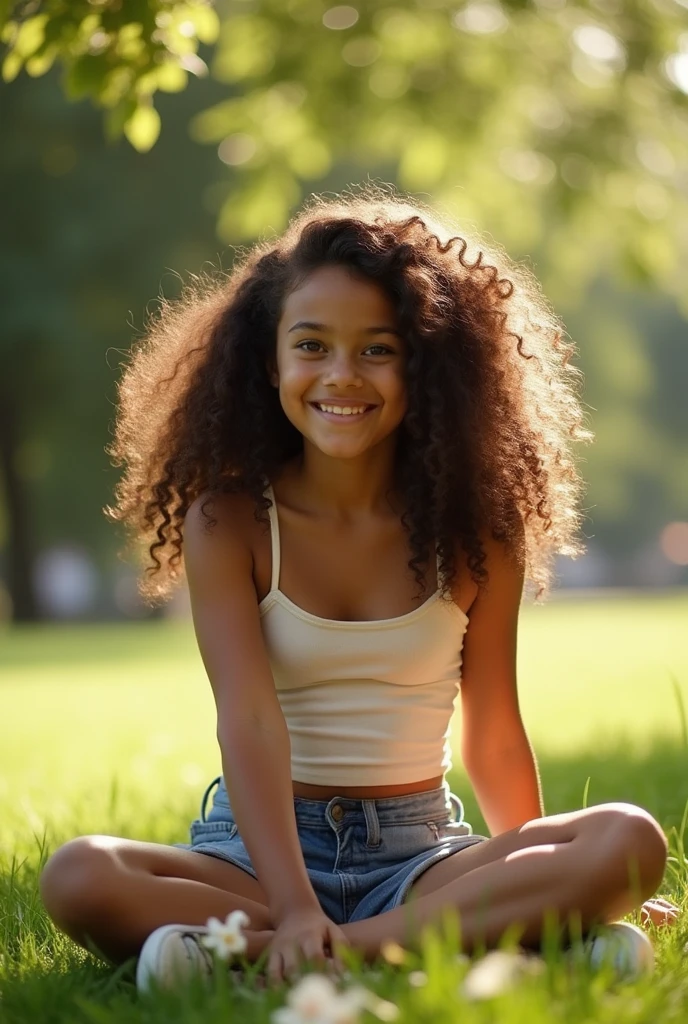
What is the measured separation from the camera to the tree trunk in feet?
75.0

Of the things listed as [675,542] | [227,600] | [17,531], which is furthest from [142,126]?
[675,542]

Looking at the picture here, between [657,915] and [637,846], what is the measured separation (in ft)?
1.45

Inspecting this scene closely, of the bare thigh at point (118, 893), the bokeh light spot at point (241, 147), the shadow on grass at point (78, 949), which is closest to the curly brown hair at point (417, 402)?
the shadow on grass at point (78, 949)

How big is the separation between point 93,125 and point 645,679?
1304cm

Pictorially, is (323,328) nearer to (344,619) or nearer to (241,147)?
(344,619)

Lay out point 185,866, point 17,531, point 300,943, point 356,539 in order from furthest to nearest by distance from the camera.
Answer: point 17,531
point 356,539
point 185,866
point 300,943

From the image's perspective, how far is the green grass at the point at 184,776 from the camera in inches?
82.0

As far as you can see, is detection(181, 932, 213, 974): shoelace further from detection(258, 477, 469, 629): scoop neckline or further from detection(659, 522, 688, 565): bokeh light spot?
detection(659, 522, 688, 565): bokeh light spot

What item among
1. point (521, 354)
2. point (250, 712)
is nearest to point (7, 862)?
point (250, 712)

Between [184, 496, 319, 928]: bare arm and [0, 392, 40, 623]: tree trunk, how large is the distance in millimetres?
20145

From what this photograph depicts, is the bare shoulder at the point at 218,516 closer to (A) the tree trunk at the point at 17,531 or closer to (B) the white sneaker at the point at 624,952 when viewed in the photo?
(B) the white sneaker at the point at 624,952

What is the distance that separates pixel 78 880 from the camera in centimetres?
259

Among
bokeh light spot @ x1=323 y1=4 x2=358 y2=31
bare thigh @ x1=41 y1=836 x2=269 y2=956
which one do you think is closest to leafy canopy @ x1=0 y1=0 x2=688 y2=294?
bokeh light spot @ x1=323 y1=4 x2=358 y2=31

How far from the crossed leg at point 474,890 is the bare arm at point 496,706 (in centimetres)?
55
